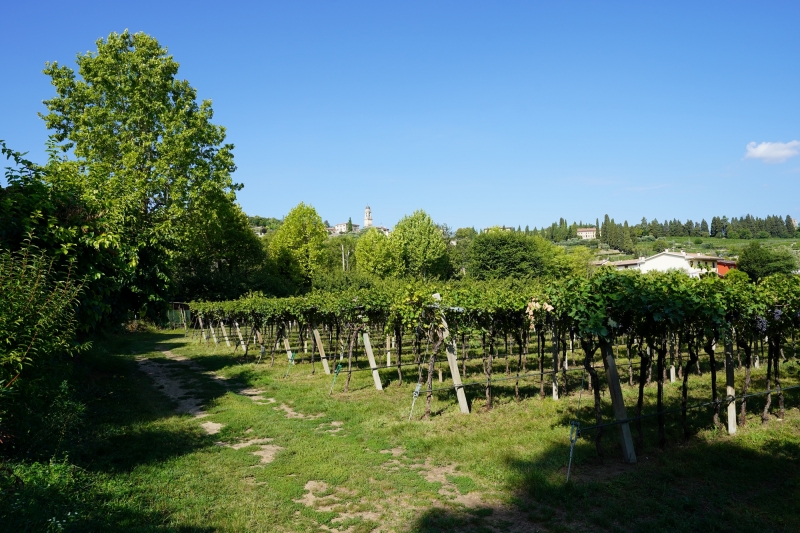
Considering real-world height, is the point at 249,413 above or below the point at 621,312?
below

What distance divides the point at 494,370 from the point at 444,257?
127 ft

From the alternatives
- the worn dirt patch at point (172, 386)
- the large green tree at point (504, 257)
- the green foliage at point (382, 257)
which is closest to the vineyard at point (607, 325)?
the worn dirt patch at point (172, 386)

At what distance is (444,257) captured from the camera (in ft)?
184

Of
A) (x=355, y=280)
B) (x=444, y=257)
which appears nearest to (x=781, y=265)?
(x=444, y=257)

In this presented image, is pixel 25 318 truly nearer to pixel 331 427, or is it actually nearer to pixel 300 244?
pixel 331 427

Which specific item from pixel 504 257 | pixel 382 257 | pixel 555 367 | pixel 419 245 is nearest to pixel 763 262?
pixel 504 257

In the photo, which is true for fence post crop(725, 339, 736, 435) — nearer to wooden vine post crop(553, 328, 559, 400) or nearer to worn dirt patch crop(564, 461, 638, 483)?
worn dirt patch crop(564, 461, 638, 483)

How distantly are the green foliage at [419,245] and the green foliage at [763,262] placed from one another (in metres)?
42.0

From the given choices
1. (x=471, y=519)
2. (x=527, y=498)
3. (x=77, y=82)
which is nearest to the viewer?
(x=471, y=519)

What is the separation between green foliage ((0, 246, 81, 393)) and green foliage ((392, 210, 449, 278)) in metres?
47.2

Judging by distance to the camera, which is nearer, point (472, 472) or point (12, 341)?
point (12, 341)

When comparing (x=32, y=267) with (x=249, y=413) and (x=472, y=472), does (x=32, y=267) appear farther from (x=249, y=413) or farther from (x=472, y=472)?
(x=249, y=413)

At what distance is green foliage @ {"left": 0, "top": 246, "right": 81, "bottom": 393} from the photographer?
4895mm

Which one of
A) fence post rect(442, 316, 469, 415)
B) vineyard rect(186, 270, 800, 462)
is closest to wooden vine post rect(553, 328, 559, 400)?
vineyard rect(186, 270, 800, 462)
